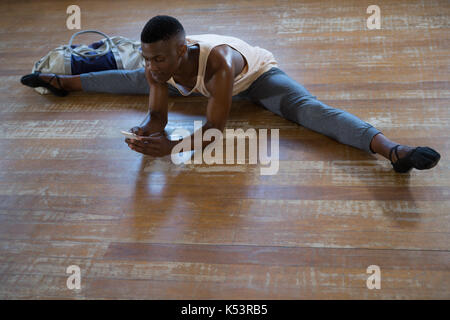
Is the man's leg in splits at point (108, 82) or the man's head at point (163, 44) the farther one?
the man's leg in splits at point (108, 82)

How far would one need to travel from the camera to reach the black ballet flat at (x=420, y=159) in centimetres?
160

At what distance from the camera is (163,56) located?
68.8 inches

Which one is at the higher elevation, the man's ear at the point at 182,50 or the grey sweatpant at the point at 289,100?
the man's ear at the point at 182,50

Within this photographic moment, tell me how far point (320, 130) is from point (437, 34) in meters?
1.11

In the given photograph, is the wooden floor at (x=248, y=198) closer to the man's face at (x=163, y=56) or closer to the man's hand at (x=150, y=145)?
the man's hand at (x=150, y=145)

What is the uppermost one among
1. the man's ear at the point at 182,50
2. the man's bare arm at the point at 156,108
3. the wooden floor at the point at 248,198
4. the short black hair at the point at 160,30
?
the short black hair at the point at 160,30

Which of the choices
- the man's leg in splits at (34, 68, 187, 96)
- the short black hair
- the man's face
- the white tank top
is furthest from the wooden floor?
the short black hair

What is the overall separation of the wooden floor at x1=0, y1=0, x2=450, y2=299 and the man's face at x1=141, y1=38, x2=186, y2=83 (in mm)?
361

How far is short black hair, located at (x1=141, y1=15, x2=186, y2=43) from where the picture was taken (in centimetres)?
170

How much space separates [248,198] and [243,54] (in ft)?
2.05

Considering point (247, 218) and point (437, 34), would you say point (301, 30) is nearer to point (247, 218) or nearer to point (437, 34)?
point (437, 34)

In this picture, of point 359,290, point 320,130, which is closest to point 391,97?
point 320,130
